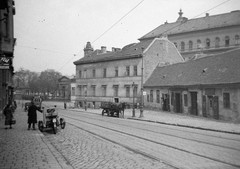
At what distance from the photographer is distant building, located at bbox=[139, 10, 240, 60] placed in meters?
51.9

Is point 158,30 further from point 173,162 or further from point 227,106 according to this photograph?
point 173,162

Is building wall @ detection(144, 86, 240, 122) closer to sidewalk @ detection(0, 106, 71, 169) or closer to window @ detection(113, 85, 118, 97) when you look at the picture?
window @ detection(113, 85, 118, 97)

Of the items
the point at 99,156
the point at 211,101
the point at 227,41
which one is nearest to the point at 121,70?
the point at 211,101

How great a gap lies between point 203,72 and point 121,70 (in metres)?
18.8

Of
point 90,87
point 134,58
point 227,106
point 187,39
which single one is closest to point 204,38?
point 187,39

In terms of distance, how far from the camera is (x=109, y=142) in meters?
11.1

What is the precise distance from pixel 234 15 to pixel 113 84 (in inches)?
1252

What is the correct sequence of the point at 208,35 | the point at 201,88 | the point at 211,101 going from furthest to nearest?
the point at 208,35 < the point at 201,88 < the point at 211,101

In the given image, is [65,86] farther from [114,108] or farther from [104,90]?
[114,108]

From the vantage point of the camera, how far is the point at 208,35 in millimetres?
56188

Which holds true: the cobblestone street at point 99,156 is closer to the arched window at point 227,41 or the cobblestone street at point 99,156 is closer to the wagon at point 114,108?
the wagon at point 114,108

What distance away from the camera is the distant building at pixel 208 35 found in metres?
51.9

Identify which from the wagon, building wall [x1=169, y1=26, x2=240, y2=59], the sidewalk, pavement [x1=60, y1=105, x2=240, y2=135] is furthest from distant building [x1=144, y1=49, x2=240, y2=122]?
building wall [x1=169, y1=26, x2=240, y2=59]

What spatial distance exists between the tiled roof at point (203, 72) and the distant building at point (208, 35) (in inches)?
628
